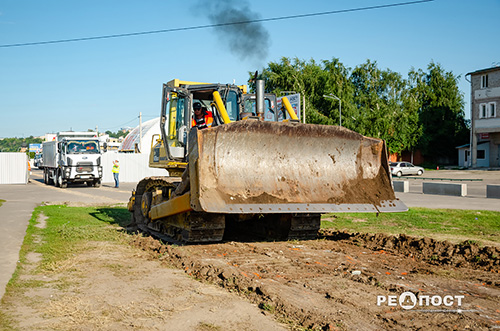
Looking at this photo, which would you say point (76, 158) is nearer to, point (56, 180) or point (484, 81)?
point (56, 180)

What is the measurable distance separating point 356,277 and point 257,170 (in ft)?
8.18

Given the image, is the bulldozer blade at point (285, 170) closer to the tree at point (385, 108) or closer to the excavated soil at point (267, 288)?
the excavated soil at point (267, 288)

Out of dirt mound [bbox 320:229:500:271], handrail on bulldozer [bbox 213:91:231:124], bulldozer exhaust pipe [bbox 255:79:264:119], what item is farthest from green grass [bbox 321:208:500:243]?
handrail on bulldozer [bbox 213:91:231:124]

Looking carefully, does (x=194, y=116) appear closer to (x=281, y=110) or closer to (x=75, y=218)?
(x=281, y=110)

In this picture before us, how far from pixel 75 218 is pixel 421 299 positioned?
1119 cm

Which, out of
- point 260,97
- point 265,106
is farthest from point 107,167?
point 260,97

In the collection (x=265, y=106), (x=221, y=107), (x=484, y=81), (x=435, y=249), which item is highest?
(x=484, y=81)

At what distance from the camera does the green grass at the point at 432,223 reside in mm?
11289

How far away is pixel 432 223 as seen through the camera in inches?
516

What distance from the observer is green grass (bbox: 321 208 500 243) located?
1129 cm

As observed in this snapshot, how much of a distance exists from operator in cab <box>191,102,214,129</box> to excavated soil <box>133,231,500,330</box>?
7.86ft

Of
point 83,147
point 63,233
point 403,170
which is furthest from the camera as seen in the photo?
point 403,170

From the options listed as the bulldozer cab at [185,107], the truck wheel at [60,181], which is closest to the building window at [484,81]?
the truck wheel at [60,181]

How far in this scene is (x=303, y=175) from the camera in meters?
8.70
